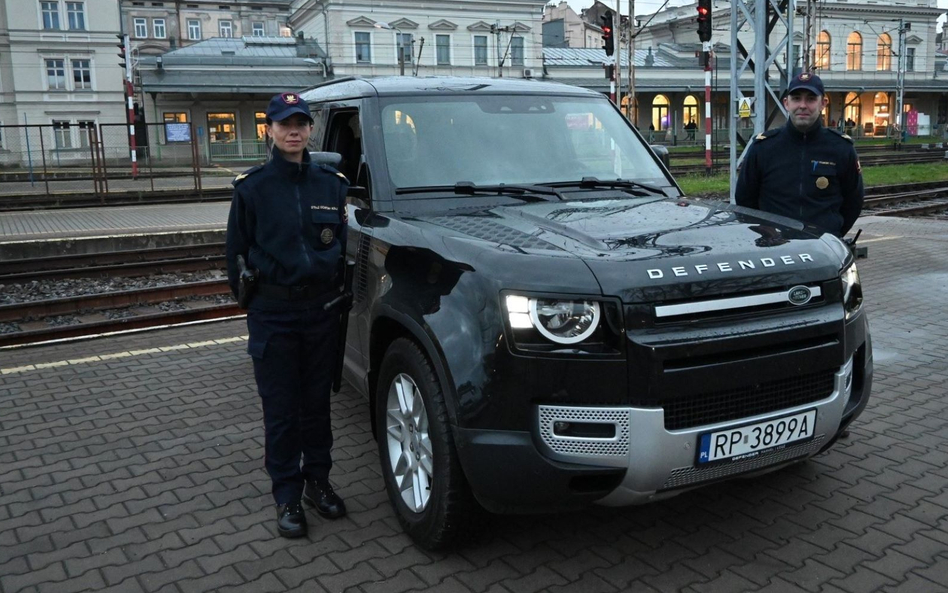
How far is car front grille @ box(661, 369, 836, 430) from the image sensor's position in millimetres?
3273

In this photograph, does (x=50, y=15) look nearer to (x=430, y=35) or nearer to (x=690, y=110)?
(x=430, y=35)

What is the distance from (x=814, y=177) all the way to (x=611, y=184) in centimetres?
137

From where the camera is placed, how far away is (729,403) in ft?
11.0

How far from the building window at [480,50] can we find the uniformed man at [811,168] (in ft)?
192

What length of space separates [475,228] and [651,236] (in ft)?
2.54

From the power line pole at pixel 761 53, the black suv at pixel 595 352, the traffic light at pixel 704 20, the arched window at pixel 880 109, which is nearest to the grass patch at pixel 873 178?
the traffic light at pixel 704 20

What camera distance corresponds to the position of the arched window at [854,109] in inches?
2817

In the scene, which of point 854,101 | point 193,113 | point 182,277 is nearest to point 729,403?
point 182,277

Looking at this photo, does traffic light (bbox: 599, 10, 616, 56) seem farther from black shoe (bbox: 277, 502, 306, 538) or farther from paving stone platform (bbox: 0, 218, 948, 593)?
black shoe (bbox: 277, 502, 306, 538)

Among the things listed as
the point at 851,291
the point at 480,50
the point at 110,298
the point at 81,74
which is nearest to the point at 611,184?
the point at 851,291

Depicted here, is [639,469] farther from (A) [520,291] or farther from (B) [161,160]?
(B) [161,160]

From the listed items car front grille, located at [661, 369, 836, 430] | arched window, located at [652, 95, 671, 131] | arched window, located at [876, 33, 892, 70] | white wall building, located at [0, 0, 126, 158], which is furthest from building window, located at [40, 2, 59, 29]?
arched window, located at [876, 33, 892, 70]

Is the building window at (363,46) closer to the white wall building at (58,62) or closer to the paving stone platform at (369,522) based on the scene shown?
the white wall building at (58,62)

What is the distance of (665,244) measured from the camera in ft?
11.7
